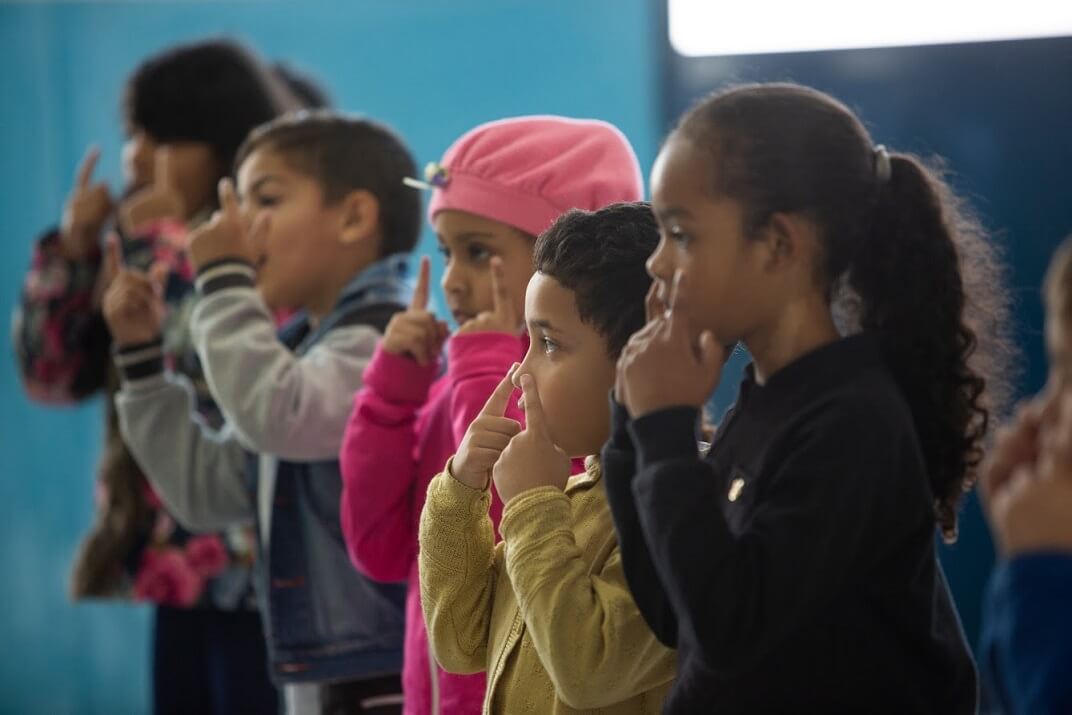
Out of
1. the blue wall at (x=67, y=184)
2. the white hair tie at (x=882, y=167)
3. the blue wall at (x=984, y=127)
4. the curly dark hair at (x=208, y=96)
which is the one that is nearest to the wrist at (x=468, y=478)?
the white hair tie at (x=882, y=167)

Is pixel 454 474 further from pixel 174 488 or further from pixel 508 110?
pixel 508 110

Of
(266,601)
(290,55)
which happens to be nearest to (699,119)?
(266,601)

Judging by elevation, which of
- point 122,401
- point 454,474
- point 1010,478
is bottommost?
point 122,401

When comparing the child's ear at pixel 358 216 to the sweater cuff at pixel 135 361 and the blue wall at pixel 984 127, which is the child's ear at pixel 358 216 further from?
the blue wall at pixel 984 127

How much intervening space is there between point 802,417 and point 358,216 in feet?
3.79

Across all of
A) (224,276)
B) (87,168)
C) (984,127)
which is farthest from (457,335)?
(87,168)

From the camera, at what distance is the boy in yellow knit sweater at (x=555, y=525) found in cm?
110

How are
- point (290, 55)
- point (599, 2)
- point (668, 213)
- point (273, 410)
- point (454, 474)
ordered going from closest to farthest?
point (668, 213), point (454, 474), point (273, 410), point (599, 2), point (290, 55)

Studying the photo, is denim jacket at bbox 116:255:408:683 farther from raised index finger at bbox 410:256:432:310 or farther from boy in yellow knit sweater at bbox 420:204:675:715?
boy in yellow knit sweater at bbox 420:204:675:715

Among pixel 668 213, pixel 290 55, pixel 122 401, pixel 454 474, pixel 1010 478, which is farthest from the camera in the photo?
pixel 290 55

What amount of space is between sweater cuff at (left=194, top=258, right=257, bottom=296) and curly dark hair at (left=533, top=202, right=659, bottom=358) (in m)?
0.78

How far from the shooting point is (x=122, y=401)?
2.14 m

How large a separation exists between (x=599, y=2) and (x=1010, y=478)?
214 centimetres

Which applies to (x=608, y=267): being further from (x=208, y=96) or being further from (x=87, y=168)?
(x=87, y=168)
